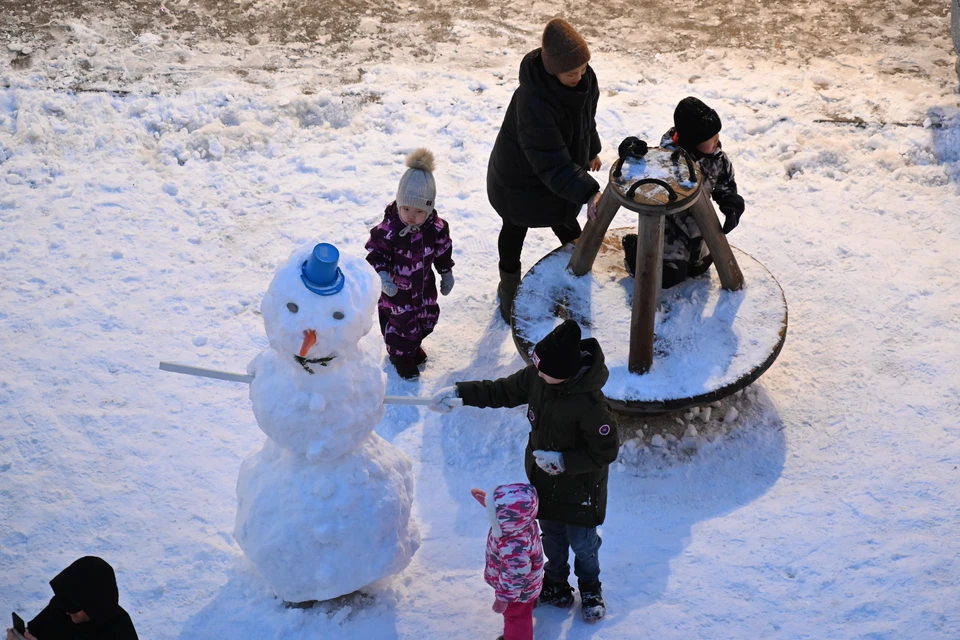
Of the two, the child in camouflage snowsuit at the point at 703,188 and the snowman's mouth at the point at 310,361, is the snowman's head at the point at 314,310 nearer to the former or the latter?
the snowman's mouth at the point at 310,361

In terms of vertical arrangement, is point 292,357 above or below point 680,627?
above

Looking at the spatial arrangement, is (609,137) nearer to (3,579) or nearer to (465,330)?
(465,330)

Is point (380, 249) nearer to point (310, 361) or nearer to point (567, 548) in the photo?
point (310, 361)

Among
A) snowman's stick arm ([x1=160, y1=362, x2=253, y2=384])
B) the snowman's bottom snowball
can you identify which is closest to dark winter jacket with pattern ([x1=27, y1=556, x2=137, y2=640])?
the snowman's bottom snowball

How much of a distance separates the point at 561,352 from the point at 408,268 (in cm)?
136

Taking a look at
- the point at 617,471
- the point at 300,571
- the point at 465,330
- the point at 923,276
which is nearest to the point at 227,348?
the point at 465,330

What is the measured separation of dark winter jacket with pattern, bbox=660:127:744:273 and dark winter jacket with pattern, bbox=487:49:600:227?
14.9 inches

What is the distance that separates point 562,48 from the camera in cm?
391

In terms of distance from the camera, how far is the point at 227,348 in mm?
4613

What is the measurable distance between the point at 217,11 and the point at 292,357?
489 cm

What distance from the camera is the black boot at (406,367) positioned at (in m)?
4.46

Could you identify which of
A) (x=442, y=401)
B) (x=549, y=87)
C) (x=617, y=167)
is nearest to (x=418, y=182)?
(x=549, y=87)

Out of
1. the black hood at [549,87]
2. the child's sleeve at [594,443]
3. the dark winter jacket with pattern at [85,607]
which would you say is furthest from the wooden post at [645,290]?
the dark winter jacket with pattern at [85,607]

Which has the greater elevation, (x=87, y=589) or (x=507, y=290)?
(x=507, y=290)
